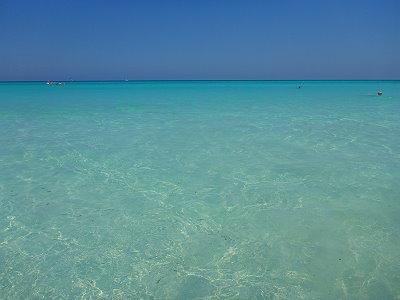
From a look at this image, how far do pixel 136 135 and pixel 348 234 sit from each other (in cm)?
927

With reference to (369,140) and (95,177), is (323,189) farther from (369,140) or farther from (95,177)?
(369,140)

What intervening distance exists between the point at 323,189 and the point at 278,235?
7.60 ft

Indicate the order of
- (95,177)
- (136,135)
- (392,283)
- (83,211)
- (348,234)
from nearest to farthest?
1. (392,283)
2. (348,234)
3. (83,211)
4. (95,177)
5. (136,135)

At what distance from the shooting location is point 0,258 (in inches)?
170

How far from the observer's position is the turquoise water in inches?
152

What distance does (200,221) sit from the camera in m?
5.39

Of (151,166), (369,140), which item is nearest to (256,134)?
(369,140)

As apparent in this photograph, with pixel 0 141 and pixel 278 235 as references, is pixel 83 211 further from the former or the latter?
pixel 0 141

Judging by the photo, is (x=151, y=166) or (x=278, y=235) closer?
(x=278, y=235)

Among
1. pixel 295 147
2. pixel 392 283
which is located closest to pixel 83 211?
pixel 392 283

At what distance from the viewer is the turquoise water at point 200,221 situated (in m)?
3.87

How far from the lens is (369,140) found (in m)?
11.6

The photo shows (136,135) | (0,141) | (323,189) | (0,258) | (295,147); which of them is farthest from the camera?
(136,135)

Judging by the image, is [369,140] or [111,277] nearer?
[111,277]
